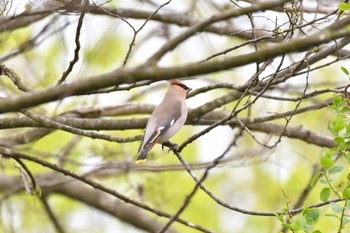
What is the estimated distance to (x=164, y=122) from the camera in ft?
21.2

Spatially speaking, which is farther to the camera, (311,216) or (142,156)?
(142,156)

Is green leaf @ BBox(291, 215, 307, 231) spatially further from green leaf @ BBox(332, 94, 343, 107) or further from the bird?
the bird

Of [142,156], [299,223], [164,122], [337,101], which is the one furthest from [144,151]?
[299,223]

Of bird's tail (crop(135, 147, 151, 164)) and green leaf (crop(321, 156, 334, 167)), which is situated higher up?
bird's tail (crop(135, 147, 151, 164))

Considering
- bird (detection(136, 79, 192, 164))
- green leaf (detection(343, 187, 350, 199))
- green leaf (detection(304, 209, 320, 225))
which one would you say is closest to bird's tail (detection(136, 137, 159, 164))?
bird (detection(136, 79, 192, 164))

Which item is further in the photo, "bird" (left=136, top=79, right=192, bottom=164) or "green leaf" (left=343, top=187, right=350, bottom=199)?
"bird" (left=136, top=79, right=192, bottom=164)

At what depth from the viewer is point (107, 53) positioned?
11.4 metres

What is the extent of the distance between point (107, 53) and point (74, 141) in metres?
3.66

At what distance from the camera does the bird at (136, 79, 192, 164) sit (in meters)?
6.14

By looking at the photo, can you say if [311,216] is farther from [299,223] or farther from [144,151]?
[144,151]

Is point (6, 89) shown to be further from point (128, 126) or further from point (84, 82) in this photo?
point (84, 82)

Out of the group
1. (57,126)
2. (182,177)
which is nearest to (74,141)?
(57,126)

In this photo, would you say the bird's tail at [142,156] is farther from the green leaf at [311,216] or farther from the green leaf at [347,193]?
the green leaf at [347,193]

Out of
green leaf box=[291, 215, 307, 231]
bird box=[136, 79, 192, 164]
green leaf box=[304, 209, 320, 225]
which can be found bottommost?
green leaf box=[291, 215, 307, 231]
